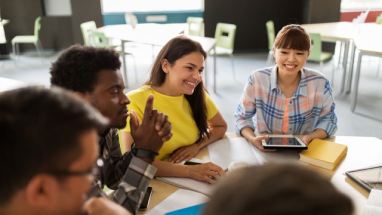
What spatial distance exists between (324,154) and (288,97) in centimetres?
52

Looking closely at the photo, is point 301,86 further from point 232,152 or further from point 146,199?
point 146,199

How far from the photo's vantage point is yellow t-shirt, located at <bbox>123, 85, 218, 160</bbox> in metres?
1.69

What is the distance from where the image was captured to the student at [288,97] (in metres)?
1.91

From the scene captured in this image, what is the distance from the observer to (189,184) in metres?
1.35

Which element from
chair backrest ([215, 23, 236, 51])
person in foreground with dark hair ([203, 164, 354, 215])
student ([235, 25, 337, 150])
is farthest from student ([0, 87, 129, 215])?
chair backrest ([215, 23, 236, 51])

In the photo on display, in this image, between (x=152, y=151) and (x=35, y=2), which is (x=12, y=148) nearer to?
(x=152, y=151)

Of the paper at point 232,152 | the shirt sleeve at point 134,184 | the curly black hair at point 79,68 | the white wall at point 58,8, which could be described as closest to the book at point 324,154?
the paper at point 232,152

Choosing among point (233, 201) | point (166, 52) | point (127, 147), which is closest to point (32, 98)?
point (233, 201)

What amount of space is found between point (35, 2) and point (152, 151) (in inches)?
256

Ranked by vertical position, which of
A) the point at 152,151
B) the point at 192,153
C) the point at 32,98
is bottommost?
the point at 192,153

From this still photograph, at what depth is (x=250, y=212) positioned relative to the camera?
0.44 m

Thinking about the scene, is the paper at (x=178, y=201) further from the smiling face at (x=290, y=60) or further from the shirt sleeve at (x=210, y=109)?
the smiling face at (x=290, y=60)

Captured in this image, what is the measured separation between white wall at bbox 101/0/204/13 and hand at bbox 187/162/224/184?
21.0 feet

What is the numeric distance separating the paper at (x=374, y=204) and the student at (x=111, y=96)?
0.68m
